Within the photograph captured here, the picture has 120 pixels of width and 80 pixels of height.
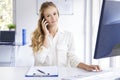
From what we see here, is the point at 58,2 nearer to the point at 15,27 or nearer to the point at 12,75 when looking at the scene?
the point at 15,27

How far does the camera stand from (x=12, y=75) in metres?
1.47

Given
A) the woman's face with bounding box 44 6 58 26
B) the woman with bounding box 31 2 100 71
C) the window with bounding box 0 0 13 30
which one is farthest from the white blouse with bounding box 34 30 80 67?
the window with bounding box 0 0 13 30

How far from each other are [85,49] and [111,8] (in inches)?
130

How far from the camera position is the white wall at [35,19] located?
4332 millimetres

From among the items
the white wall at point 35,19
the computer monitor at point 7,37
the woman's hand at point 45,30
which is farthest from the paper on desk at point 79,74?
the white wall at point 35,19

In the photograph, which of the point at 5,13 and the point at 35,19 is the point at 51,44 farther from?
the point at 5,13

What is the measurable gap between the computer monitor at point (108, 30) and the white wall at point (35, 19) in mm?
3209

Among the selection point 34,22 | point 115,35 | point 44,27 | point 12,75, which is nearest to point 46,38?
point 44,27

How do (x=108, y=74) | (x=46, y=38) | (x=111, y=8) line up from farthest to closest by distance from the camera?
(x=46, y=38) < (x=108, y=74) < (x=111, y=8)

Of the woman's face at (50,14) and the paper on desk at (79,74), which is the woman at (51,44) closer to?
the woman's face at (50,14)

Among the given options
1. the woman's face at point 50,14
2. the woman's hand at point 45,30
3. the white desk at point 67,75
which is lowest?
the white desk at point 67,75

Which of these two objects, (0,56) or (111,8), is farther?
(0,56)

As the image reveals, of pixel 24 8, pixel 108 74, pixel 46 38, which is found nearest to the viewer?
pixel 108 74

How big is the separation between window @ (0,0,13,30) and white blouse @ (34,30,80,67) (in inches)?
97.4
